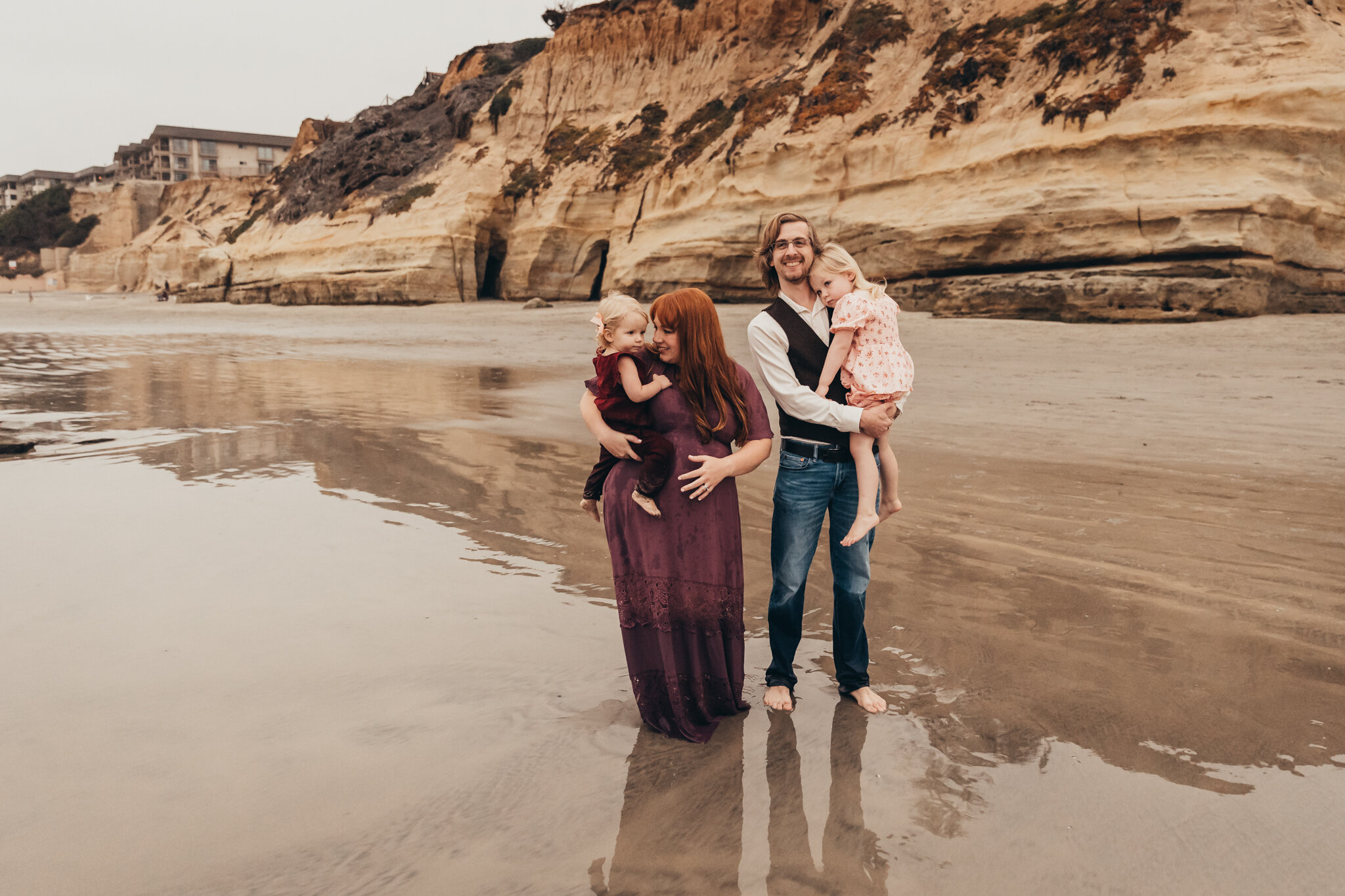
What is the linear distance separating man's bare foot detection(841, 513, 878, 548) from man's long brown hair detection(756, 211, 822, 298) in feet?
2.62

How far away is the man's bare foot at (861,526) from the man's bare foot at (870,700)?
597mm

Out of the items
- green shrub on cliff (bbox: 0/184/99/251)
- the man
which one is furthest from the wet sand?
green shrub on cliff (bbox: 0/184/99/251)

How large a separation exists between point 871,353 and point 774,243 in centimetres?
50

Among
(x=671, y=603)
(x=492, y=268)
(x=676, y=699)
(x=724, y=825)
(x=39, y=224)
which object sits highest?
(x=39, y=224)

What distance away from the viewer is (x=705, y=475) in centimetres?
265

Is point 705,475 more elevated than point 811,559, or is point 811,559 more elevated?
point 705,475

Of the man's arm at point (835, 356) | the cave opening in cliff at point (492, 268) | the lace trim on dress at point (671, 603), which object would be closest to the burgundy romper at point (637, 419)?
the lace trim on dress at point (671, 603)

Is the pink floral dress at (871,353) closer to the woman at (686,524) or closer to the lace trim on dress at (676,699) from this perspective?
the woman at (686,524)

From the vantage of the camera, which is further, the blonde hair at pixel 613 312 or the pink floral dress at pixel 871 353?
the pink floral dress at pixel 871 353

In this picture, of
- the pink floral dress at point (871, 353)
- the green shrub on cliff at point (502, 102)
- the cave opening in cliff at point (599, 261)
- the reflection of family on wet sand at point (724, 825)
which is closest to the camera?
the reflection of family on wet sand at point (724, 825)

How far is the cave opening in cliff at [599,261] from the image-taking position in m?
28.4

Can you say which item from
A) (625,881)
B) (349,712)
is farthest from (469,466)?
(625,881)

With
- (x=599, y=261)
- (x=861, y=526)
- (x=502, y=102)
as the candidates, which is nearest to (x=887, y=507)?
(x=861, y=526)

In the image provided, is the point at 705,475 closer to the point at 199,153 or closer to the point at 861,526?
the point at 861,526
